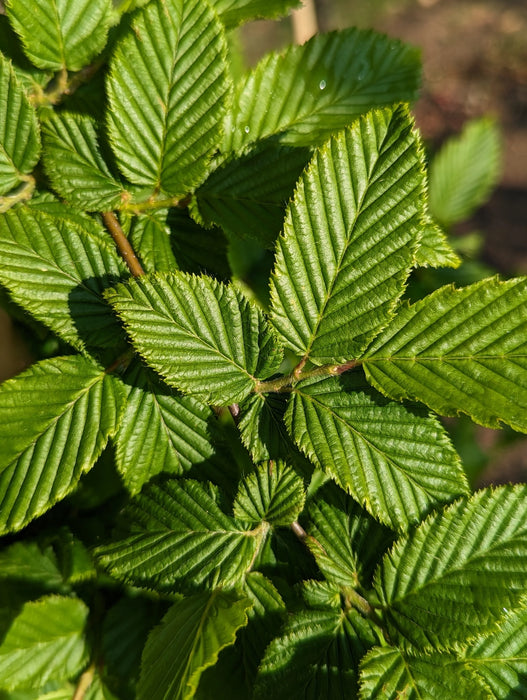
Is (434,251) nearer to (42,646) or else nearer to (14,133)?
(14,133)

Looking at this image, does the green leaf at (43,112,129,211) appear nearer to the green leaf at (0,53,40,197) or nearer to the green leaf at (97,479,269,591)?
the green leaf at (0,53,40,197)

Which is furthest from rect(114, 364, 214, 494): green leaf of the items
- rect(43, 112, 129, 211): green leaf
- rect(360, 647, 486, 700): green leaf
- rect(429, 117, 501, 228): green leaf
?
rect(429, 117, 501, 228): green leaf

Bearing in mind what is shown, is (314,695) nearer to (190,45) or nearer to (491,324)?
(491,324)

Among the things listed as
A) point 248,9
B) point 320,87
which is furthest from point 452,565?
point 248,9

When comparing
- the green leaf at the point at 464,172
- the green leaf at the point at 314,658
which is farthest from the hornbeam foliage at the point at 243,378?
the green leaf at the point at 464,172

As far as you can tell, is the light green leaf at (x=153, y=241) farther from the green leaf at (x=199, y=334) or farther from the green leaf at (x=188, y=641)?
the green leaf at (x=188, y=641)

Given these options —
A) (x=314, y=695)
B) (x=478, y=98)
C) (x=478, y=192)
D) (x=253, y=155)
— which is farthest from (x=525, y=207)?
(x=314, y=695)
